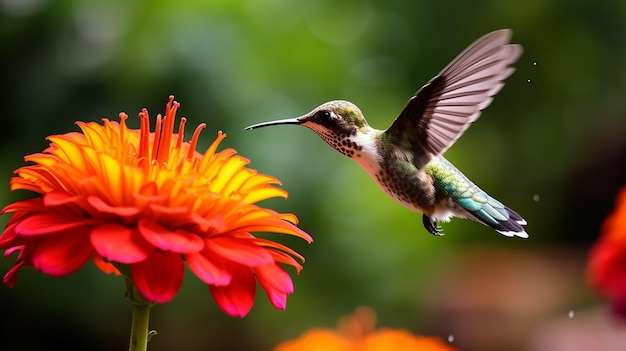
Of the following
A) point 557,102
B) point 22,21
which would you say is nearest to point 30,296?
point 22,21

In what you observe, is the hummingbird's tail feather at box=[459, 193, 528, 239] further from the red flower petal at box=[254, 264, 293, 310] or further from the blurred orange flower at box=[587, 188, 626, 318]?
the blurred orange flower at box=[587, 188, 626, 318]

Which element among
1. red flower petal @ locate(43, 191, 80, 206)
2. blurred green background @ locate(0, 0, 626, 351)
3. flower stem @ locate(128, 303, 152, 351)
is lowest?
flower stem @ locate(128, 303, 152, 351)

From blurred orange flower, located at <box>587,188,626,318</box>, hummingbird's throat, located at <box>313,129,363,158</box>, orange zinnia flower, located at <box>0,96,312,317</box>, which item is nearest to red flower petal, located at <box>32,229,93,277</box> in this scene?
orange zinnia flower, located at <box>0,96,312,317</box>

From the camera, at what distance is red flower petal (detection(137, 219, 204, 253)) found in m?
0.31

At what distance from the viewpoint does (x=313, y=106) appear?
→ 45.4 inches

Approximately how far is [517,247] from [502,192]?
0.46 m

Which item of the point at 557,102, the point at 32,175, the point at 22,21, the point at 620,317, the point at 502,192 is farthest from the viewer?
the point at 557,102

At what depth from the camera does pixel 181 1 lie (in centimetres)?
120

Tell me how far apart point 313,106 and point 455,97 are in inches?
30.5

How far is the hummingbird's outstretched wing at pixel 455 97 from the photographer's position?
1.08 ft

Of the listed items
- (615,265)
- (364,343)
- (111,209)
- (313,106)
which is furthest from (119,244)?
(313,106)

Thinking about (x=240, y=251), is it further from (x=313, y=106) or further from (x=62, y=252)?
(x=313, y=106)

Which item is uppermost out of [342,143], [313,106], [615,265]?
[313,106]

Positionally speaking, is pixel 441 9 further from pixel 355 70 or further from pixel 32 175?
pixel 32 175
